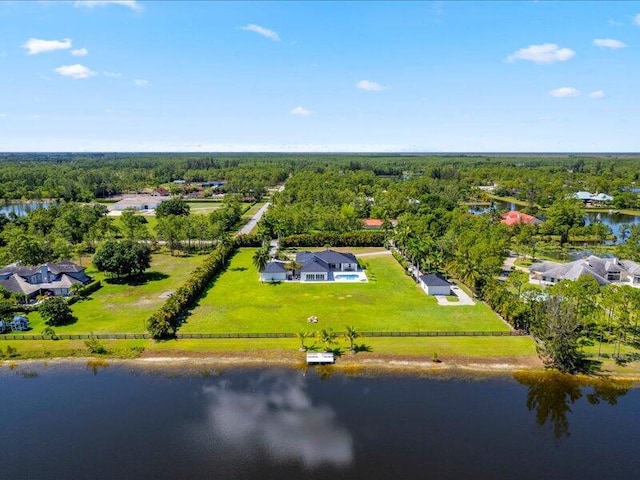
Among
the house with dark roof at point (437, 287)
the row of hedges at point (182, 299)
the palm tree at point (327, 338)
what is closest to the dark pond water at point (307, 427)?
the palm tree at point (327, 338)

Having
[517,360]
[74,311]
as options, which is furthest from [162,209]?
[517,360]

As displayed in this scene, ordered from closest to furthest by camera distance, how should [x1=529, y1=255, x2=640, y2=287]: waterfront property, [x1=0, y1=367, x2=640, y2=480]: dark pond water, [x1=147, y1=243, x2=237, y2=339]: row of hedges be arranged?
[x1=0, y1=367, x2=640, y2=480]: dark pond water
[x1=147, y1=243, x2=237, y2=339]: row of hedges
[x1=529, y1=255, x2=640, y2=287]: waterfront property

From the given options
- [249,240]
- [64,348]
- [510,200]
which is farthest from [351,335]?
[510,200]

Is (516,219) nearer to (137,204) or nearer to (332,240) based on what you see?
(332,240)

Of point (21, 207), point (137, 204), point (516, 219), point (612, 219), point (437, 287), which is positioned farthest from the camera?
point (21, 207)

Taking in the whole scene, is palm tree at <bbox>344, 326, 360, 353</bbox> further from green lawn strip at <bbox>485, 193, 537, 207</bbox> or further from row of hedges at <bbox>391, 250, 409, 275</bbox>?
green lawn strip at <bbox>485, 193, 537, 207</bbox>

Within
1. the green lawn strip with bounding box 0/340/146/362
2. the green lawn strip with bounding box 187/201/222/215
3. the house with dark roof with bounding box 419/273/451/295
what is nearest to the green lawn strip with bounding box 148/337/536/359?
the green lawn strip with bounding box 0/340/146/362

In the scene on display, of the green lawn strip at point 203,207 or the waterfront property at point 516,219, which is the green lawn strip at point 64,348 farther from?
the green lawn strip at point 203,207
